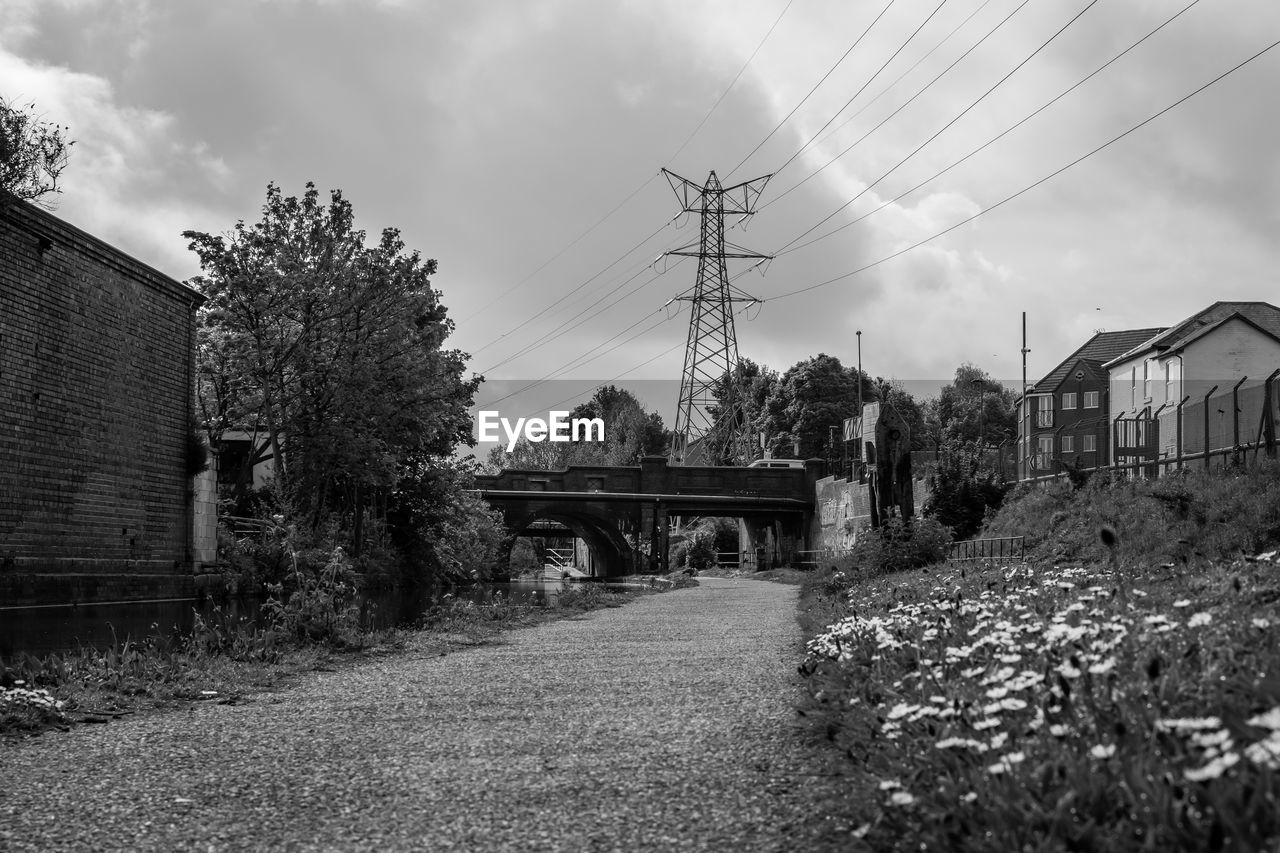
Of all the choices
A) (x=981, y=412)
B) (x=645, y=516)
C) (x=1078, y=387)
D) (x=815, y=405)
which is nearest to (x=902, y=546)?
(x=645, y=516)

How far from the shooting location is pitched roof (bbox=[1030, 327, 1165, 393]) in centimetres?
6350

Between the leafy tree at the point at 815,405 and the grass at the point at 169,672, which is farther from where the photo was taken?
the leafy tree at the point at 815,405

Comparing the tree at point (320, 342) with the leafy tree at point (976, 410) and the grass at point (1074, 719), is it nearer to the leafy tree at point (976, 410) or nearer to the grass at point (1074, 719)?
the grass at point (1074, 719)

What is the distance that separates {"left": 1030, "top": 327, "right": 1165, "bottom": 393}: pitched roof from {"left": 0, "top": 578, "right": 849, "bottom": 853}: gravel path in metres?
59.0

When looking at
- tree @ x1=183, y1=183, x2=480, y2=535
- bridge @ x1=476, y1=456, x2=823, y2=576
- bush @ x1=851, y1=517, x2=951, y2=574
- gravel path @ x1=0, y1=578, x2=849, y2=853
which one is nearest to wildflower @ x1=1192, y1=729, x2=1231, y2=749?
gravel path @ x1=0, y1=578, x2=849, y2=853

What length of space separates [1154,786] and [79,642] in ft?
42.7

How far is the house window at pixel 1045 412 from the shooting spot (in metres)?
74.2

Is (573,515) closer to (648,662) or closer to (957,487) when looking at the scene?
(957,487)

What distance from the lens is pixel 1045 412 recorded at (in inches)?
2943

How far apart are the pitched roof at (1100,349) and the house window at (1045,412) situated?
3.01 feet

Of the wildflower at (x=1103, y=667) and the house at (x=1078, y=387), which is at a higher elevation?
the house at (x=1078, y=387)

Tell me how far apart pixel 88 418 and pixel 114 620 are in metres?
5.74

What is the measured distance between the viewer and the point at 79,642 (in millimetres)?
13438

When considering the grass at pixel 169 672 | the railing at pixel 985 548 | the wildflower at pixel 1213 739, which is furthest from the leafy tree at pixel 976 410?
the wildflower at pixel 1213 739
